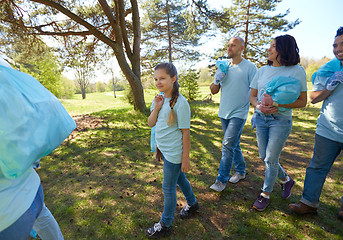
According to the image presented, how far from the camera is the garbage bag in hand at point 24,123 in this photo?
848 mm

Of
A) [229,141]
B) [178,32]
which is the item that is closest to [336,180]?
[229,141]

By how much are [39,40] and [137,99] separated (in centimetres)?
548

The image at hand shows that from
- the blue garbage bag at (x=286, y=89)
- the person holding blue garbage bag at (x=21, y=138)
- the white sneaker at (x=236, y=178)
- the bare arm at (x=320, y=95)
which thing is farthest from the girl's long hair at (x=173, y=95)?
the white sneaker at (x=236, y=178)

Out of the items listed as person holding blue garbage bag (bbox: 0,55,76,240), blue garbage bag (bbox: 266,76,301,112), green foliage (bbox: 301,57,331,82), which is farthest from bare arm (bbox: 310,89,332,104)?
green foliage (bbox: 301,57,331,82)

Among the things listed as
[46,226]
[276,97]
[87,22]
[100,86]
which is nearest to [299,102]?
[276,97]

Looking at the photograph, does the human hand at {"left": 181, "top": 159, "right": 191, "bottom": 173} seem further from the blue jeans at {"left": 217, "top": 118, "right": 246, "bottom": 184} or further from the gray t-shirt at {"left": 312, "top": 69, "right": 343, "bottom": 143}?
the gray t-shirt at {"left": 312, "top": 69, "right": 343, "bottom": 143}

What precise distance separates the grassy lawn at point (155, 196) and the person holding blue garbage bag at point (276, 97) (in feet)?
1.30

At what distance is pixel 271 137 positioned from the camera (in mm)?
2486

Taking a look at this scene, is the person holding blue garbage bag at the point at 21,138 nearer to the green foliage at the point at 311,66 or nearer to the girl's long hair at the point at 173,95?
the girl's long hair at the point at 173,95

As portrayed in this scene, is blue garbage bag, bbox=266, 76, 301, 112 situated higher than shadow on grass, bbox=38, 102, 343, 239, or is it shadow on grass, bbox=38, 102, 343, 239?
blue garbage bag, bbox=266, 76, 301, 112

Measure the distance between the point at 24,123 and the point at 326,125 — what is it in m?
3.04

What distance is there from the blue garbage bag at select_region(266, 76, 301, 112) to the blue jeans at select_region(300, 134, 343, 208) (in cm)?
68

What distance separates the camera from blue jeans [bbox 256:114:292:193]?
2430 millimetres

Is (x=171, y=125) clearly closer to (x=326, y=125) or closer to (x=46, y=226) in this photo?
(x=46, y=226)
